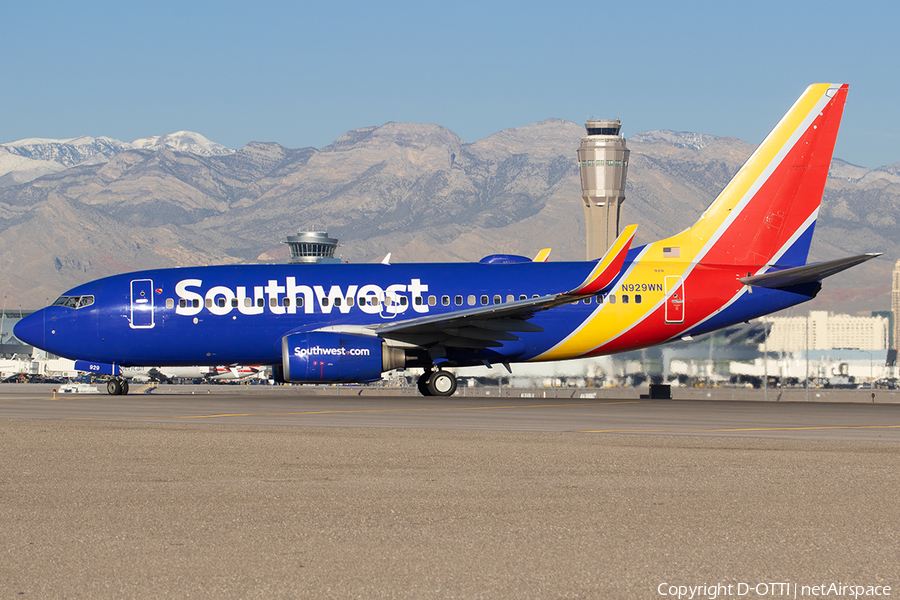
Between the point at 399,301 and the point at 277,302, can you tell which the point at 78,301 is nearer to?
the point at 277,302

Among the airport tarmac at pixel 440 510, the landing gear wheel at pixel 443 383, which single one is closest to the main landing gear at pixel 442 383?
the landing gear wheel at pixel 443 383

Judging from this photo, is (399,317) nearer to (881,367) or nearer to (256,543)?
(256,543)

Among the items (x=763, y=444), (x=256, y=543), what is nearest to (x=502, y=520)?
(x=256, y=543)

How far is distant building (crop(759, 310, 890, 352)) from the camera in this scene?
52812mm

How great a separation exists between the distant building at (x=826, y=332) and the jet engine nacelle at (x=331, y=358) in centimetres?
2873

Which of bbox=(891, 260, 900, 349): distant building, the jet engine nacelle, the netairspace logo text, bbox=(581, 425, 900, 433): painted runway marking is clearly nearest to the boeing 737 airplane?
the jet engine nacelle

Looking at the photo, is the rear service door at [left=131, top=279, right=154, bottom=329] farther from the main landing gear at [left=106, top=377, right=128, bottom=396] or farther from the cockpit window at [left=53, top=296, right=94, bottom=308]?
the main landing gear at [left=106, top=377, right=128, bottom=396]

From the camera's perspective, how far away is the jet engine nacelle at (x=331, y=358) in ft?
92.5

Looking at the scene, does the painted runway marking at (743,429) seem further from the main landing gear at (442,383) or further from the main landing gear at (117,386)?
the main landing gear at (117,386)

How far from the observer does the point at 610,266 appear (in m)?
28.3

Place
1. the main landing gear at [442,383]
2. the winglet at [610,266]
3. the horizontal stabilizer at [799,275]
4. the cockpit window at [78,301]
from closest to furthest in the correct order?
1. the winglet at [610,266]
2. the horizontal stabilizer at [799,275]
3. the cockpit window at [78,301]
4. the main landing gear at [442,383]

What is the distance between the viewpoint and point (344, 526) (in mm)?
9258

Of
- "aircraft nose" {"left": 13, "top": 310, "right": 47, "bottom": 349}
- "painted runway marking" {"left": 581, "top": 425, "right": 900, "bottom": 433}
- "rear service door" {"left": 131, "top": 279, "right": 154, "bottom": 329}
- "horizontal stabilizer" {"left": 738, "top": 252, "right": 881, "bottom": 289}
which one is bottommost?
"painted runway marking" {"left": 581, "top": 425, "right": 900, "bottom": 433}

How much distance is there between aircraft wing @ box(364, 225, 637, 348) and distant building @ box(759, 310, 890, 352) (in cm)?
2514
